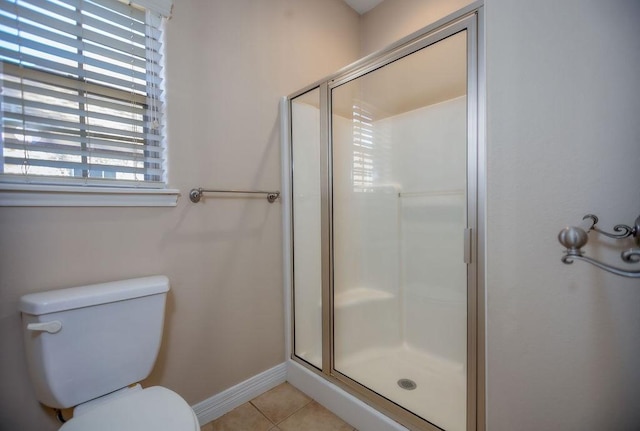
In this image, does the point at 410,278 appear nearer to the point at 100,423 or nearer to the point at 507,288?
the point at 507,288

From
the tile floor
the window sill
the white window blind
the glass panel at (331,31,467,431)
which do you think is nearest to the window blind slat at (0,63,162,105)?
the white window blind

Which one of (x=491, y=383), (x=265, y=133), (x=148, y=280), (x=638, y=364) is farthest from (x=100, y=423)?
(x=638, y=364)

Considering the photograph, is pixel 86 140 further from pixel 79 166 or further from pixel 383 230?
pixel 383 230

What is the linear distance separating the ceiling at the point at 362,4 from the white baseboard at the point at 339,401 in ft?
8.64

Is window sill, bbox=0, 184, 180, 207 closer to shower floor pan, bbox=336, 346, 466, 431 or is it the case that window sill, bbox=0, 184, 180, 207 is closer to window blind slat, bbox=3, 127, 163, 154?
window blind slat, bbox=3, 127, 163, 154

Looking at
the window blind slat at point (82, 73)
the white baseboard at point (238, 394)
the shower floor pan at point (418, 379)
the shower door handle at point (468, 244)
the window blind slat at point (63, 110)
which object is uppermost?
the window blind slat at point (82, 73)

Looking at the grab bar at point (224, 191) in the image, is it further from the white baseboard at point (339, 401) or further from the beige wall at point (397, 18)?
the beige wall at point (397, 18)

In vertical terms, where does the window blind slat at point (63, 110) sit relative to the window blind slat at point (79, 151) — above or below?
above

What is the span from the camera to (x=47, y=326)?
93 cm

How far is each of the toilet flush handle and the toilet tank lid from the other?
0.04 m

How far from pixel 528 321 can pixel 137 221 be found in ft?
5.04

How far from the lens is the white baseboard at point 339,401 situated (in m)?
1.31

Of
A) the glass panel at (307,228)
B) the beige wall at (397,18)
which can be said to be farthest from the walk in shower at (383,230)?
the beige wall at (397,18)

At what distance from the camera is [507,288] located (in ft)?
3.08
